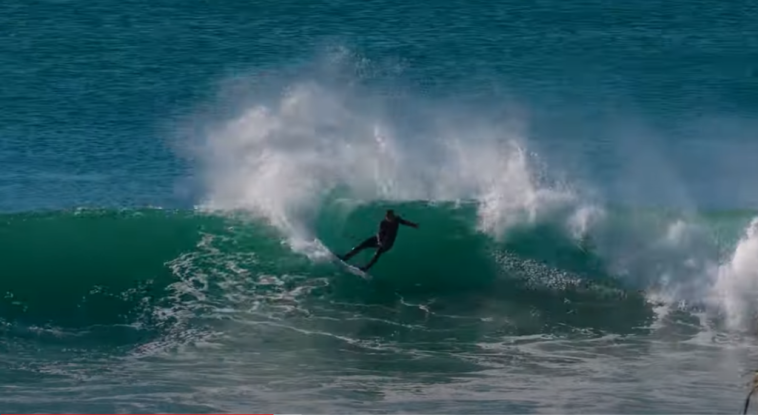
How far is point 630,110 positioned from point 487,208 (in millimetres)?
12822

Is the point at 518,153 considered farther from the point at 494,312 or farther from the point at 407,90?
the point at 407,90

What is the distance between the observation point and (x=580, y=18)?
48500 millimetres

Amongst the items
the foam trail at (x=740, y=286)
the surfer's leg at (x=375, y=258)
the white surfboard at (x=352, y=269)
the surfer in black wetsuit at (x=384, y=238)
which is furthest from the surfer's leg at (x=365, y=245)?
the foam trail at (x=740, y=286)

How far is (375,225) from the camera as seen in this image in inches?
1175

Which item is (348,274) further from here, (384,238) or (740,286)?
(740,286)

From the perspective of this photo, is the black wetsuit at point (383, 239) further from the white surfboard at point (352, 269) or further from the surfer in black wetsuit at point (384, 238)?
the white surfboard at point (352, 269)

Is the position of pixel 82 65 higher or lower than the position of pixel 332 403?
higher

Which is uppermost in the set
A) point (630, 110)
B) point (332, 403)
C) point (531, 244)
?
point (630, 110)

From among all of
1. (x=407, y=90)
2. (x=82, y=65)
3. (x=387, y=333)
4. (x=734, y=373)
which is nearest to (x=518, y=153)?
(x=387, y=333)

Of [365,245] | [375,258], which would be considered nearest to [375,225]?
[375,258]

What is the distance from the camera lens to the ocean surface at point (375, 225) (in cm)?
2412

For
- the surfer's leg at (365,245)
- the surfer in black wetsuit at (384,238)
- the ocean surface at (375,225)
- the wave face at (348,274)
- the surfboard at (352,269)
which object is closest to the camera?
the ocean surface at (375,225)

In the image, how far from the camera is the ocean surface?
2412 cm

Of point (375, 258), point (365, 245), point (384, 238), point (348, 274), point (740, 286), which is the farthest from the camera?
point (348, 274)
